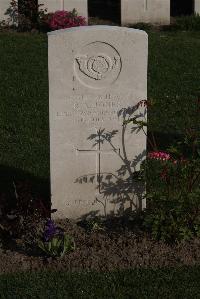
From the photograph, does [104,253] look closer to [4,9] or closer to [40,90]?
[40,90]

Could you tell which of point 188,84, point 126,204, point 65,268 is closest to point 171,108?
point 188,84

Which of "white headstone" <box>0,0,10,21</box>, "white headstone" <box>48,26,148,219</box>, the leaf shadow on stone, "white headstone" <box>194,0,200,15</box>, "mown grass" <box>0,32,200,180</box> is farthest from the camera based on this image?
"white headstone" <box>194,0,200,15</box>

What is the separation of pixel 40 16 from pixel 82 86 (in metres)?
9.25

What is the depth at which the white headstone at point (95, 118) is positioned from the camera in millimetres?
6680

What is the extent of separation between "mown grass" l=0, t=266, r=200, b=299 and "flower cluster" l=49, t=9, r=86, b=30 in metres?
9.95

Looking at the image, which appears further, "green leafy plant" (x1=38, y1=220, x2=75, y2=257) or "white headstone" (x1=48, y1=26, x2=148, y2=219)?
"white headstone" (x1=48, y1=26, x2=148, y2=219)

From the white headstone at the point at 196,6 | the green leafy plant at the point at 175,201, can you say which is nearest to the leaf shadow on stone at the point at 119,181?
the green leafy plant at the point at 175,201

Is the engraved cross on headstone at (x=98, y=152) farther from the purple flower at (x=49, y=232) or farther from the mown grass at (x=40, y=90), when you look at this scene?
the purple flower at (x=49, y=232)

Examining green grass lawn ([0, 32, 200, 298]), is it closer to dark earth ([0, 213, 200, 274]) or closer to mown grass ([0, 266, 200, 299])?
mown grass ([0, 266, 200, 299])

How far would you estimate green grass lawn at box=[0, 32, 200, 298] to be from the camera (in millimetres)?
5953

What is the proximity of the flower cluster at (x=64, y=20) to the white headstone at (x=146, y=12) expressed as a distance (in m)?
1.24

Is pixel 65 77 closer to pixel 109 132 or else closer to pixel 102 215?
pixel 109 132

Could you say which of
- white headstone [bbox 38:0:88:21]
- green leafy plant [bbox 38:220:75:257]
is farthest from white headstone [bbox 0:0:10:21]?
green leafy plant [bbox 38:220:75:257]

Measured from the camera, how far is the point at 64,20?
1569 cm
